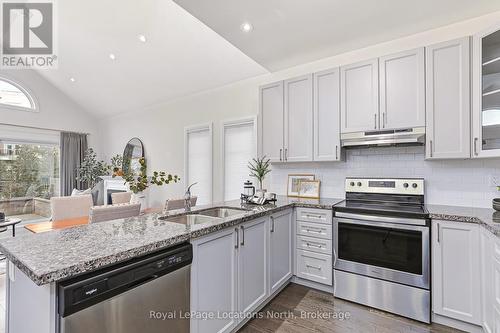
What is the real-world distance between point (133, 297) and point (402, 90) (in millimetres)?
2843

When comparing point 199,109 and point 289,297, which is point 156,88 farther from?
point 289,297

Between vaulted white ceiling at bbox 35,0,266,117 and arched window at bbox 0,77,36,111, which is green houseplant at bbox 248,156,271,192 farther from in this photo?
arched window at bbox 0,77,36,111

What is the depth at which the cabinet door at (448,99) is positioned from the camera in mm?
2252

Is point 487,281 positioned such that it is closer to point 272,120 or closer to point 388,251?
point 388,251

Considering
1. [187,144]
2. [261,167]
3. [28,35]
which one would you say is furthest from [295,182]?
[28,35]

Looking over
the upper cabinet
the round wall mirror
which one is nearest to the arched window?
the round wall mirror

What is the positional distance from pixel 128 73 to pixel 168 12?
6.41 feet

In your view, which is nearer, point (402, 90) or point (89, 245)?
point (89, 245)

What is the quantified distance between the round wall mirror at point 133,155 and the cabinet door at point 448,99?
17.4 feet

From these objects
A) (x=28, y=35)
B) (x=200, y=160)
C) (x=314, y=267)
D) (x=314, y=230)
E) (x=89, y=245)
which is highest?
(x=28, y=35)

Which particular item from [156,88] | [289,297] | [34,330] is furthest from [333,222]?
[156,88]

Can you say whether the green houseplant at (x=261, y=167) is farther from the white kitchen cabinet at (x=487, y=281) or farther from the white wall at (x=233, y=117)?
the white kitchen cabinet at (x=487, y=281)

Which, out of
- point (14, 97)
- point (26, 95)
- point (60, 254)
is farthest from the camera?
point (26, 95)

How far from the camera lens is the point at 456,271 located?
6.72 ft
